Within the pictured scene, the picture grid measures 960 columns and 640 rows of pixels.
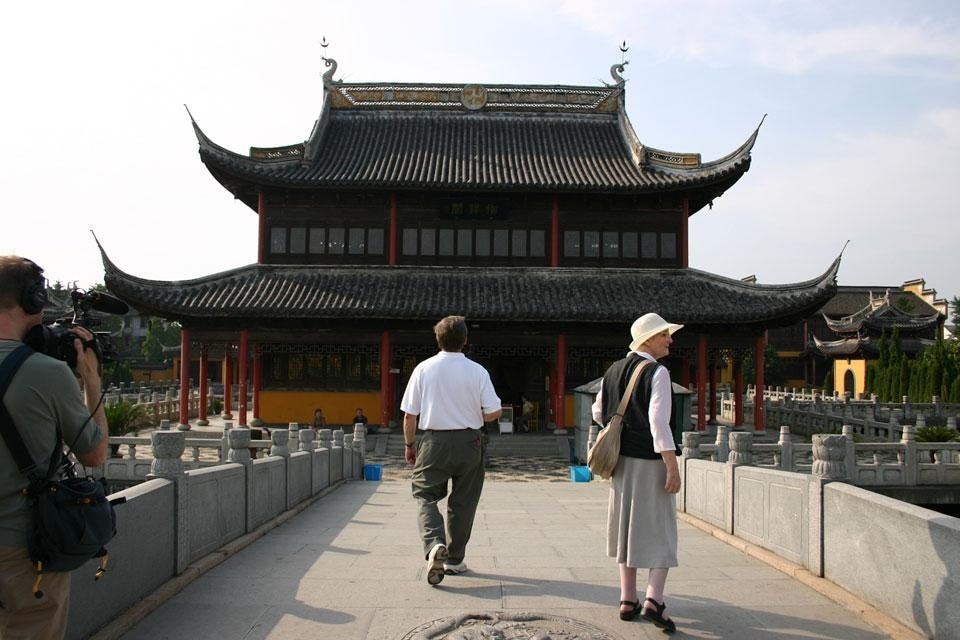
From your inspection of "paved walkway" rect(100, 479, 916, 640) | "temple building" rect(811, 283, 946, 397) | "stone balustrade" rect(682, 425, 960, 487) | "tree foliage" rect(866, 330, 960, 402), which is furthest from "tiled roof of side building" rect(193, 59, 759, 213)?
"temple building" rect(811, 283, 946, 397)

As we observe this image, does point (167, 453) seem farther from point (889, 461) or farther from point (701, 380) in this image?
point (701, 380)

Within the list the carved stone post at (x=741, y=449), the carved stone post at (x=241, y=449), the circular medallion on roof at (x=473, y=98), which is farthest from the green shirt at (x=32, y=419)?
the circular medallion on roof at (x=473, y=98)

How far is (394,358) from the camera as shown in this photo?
70.5 feet

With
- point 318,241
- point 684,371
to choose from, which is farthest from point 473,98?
point 684,371

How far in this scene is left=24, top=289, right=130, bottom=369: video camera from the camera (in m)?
2.86

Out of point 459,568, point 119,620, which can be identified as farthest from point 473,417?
point 119,620

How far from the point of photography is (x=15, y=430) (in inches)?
102

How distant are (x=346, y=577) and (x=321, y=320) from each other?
51.4ft

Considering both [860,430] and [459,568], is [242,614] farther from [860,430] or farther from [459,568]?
[860,430]

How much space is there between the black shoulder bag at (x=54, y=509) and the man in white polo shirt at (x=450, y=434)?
2484 millimetres

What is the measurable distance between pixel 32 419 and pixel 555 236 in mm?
19279

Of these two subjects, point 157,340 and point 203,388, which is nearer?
point 203,388

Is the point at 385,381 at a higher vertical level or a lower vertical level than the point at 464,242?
lower

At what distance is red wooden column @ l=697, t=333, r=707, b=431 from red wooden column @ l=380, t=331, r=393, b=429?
8.09m
